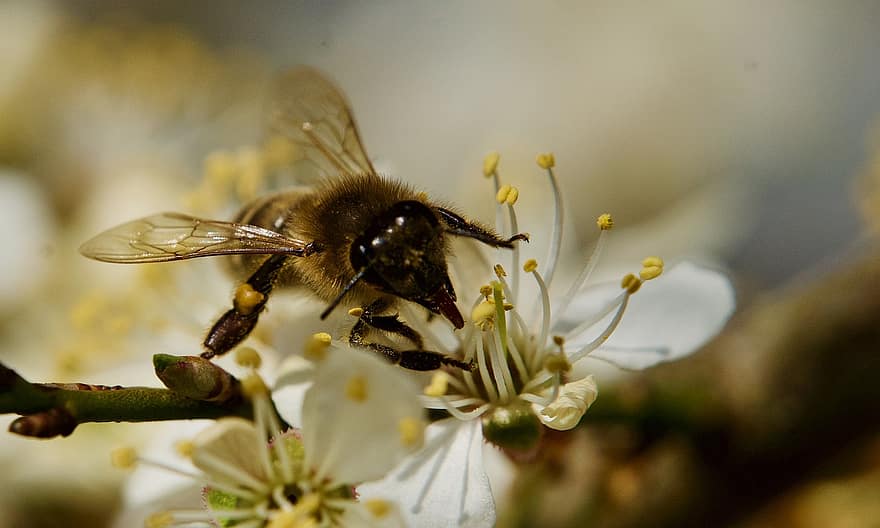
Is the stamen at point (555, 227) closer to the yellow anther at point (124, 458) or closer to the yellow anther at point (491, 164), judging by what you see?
the yellow anther at point (491, 164)

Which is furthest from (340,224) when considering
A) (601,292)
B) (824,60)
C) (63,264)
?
(824,60)

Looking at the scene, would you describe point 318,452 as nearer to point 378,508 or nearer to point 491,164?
point 378,508

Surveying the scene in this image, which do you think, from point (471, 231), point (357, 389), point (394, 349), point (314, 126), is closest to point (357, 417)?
point (357, 389)

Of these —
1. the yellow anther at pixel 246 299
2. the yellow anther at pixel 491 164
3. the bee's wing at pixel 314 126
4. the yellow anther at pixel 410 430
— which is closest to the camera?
the yellow anther at pixel 410 430

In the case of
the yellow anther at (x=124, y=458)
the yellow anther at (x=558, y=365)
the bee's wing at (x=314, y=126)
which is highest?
the bee's wing at (x=314, y=126)

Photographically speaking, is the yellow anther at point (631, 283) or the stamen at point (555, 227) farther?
the stamen at point (555, 227)

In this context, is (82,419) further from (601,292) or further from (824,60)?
(824,60)

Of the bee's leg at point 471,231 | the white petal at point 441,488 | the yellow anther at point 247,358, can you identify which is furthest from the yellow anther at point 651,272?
the yellow anther at point 247,358
